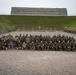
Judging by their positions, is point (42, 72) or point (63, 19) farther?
point (63, 19)

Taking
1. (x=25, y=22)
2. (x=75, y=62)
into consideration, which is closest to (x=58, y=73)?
(x=75, y=62)

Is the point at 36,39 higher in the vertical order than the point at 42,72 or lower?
higher

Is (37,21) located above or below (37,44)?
above

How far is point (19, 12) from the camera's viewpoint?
358 ft

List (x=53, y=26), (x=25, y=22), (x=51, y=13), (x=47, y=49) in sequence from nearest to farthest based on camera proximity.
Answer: (x=47, y=49)
(x=53, y=26)
(x=25, y=22)
(x=51, y=13)

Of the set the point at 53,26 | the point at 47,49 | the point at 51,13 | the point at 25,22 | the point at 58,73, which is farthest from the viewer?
the point at 51,13

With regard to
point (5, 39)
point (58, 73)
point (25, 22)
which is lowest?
point (58, 73)

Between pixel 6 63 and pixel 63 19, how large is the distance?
76806mm

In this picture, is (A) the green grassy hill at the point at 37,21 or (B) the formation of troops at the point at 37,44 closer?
(B) the formation of troops at the point at 37,44

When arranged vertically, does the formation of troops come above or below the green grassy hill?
below

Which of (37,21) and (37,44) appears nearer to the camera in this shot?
(37,44)

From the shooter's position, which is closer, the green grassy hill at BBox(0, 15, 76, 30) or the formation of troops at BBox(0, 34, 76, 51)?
the formation of troops at BBox(0, 34, 76, 51)

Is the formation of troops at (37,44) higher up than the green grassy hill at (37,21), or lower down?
lower down

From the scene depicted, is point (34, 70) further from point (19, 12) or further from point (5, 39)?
point (19, 12)
